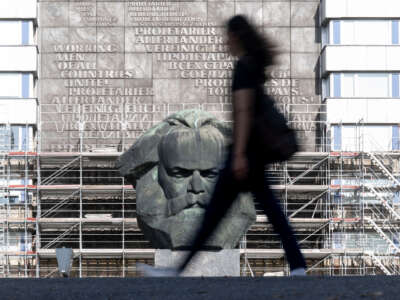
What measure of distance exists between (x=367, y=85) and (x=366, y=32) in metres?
1.92

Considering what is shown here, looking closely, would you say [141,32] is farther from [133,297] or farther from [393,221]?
[133,297]

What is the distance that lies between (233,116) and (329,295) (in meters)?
1.39

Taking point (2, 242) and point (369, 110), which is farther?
point (369, 110)

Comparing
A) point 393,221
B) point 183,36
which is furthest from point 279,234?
point 183,36

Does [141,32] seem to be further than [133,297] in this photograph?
Yes

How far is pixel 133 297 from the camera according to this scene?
18.6 ft

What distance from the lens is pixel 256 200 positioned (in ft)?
22.1

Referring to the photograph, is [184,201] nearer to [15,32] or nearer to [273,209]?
[273,209]

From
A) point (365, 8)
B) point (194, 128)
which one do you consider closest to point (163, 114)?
point (365, 8)

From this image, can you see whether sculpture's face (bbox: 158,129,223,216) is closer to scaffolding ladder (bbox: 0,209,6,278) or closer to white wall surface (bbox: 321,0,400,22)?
scaffolding ladder (bbox: 0,209,6,278)

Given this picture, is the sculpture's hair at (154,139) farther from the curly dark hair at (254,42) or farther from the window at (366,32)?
the window at (366,32)

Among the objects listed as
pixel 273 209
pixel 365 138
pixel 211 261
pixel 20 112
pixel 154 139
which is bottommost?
pixel 211 261

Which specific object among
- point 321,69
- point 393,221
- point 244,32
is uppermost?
point 321,69

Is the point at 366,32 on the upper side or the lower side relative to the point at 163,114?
upper
